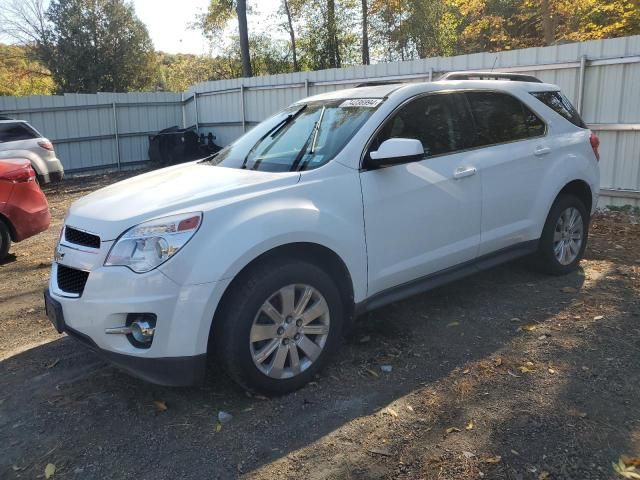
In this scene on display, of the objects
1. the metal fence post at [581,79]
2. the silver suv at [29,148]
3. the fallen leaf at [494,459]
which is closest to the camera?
the fallen leaf at [494,459]

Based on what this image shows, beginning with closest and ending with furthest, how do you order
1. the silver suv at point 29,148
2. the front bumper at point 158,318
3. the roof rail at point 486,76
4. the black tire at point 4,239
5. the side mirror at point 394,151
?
the front bumper at point 158,318
the side mirror at point 394,151
the roof rail at point 486,76
the black tire at point 4,239
the silver suv at point 29,148

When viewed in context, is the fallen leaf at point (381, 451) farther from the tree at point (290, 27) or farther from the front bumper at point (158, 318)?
the tree at point (290, 27)

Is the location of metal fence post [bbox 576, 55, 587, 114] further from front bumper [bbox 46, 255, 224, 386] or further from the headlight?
front bumper [bbox 46, 255, 224, 386]

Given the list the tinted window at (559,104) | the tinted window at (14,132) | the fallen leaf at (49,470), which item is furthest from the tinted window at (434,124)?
the tinted window at (14,132)

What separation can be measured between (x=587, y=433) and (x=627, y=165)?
22.3ft

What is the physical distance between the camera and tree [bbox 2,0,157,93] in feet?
91.5

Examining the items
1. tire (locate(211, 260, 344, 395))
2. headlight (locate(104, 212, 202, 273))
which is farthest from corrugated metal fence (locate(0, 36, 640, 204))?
headlight (locate(104, 212, 202, 273))

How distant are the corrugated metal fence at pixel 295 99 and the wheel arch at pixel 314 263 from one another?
632cm

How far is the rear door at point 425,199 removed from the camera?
392 centimetres

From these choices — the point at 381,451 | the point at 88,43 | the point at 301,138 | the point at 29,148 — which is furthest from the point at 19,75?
the point at 381,451

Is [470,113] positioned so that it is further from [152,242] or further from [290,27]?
[290,27]

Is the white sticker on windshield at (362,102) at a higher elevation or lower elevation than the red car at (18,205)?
higher

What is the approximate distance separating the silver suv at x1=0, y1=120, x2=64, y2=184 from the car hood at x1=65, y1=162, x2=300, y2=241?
29.7ft

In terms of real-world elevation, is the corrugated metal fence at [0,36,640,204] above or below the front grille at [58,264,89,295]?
above
